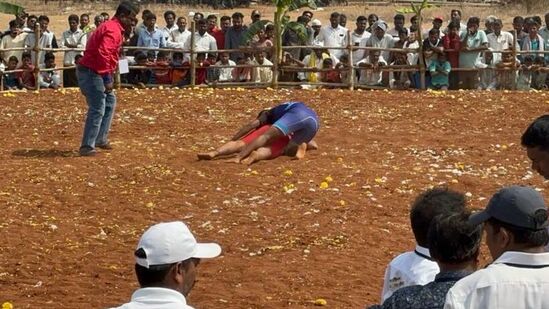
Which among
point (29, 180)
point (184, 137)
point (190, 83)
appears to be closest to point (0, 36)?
point (190, 83)

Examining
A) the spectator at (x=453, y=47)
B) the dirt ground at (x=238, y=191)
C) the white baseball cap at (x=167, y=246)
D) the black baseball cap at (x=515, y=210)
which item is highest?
the black baseball cap at (x=515, y=210)

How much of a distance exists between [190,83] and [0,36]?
3.25 m

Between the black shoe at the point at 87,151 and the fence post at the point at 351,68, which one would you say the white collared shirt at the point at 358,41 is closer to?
the fence post at the point at 351,68

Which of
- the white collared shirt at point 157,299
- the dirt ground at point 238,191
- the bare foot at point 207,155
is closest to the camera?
the white collared shirt at point 157,299

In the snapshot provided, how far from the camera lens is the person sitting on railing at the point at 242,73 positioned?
1931cm

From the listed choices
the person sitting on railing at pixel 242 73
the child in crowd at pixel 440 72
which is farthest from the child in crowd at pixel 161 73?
the child in crowd at pixel 440 72

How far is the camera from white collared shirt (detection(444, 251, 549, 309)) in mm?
3973

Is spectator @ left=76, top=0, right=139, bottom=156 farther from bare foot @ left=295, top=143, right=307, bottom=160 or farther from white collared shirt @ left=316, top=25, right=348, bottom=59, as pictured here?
white collared shirt @ left=316, top=25, right=348, bottom=59

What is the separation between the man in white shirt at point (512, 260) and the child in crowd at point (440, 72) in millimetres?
14580

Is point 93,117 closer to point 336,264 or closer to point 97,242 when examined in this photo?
point 97,242

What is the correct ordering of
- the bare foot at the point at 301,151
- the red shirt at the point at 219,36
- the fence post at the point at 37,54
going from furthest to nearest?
the red shirt at the point at 219,36 → the fence post at the point at 37,54 → the bare foot at the point at 301,151

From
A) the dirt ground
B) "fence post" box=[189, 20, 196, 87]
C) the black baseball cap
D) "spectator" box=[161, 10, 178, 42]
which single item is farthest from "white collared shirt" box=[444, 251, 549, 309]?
"spectator" box=[161, 10, 178, 42]

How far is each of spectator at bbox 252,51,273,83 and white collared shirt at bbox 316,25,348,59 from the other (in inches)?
46.7

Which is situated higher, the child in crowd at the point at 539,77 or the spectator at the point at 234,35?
the spectator at the point at 234,35
